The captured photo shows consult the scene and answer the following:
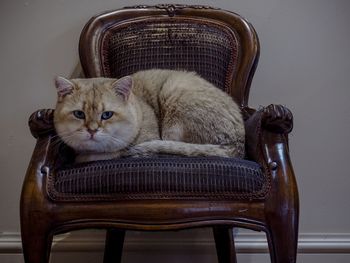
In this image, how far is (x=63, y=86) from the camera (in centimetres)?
124

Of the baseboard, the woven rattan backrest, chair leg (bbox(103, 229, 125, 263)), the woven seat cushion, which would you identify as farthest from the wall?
the woven seat cushion

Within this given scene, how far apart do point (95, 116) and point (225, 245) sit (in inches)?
28.8

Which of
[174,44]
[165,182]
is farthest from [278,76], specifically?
[165,182]

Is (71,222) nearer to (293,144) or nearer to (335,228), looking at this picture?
(293,144)

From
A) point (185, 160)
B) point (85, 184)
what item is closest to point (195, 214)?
point (185, 160)

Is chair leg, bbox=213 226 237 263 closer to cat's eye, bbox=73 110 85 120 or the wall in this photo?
the wall

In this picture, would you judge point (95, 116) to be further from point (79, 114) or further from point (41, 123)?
point (41, 123)

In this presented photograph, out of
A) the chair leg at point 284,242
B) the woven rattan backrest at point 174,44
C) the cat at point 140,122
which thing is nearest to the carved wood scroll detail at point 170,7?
the woven rattan backrest at point 174,44

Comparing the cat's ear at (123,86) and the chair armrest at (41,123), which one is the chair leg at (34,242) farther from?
the cat's ear at (123,86)

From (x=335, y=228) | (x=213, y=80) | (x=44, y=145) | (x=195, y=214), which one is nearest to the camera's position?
(x=195, y=214)

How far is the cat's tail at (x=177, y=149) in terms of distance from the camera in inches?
44.9

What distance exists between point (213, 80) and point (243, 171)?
0.73 m

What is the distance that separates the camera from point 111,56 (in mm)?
1732

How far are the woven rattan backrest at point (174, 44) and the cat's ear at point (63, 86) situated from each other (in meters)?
0.45
